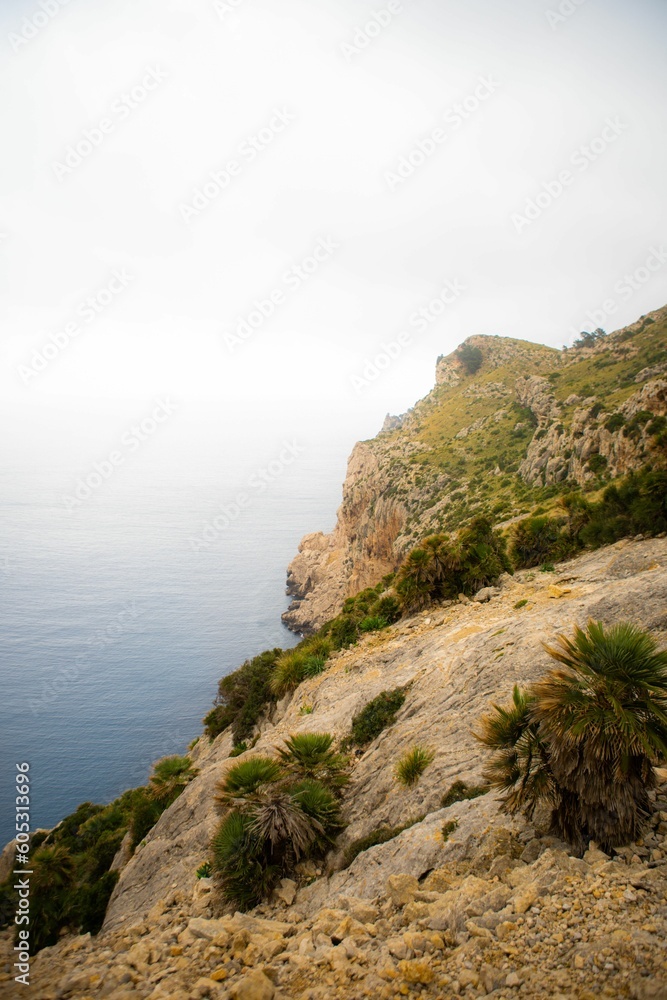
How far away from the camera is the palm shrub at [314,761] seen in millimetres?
10570

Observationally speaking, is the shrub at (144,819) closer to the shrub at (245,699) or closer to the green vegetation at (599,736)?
the shrub at (245,699)

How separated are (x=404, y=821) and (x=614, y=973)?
5027 millimetres

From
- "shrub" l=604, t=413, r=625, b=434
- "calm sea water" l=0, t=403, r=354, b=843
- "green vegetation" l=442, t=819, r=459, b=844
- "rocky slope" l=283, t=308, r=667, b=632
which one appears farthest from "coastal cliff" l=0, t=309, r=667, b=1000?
"calm sea water" l=0, t=403, r=354, b=843

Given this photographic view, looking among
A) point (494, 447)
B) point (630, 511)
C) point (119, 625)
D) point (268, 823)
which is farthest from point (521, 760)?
point (119, 625)

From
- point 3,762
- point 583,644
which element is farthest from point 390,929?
point 3,762

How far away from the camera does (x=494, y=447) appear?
55.8 metres

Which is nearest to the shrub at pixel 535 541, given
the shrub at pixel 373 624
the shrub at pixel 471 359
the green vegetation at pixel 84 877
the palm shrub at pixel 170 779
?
the shrub at pixel 373 624

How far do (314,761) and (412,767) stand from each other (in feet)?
7.57

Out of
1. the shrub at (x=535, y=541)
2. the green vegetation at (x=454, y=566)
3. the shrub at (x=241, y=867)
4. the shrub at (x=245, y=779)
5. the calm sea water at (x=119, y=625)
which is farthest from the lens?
the calm sea water at (x=119, y=625)

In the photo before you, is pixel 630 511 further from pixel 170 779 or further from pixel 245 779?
pixel 170 779

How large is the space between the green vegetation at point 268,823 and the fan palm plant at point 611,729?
5402 millimetres

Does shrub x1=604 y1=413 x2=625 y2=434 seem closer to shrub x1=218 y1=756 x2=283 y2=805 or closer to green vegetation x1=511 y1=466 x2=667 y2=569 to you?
green vegetation x1=511 y1=466 x2=667 y2=569

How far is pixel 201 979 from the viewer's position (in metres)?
5.95

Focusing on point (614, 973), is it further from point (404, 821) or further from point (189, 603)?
point (189, 603)
